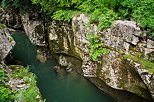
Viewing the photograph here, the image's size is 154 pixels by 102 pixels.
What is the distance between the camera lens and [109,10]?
6566 millimetres

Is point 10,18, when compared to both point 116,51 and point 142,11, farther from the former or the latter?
point 142,11

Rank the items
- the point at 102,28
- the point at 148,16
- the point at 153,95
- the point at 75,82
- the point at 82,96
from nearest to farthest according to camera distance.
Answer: the point at 153,95, the point at 148,16, the point at 102,28, the point at 82,96, the point at 75,82

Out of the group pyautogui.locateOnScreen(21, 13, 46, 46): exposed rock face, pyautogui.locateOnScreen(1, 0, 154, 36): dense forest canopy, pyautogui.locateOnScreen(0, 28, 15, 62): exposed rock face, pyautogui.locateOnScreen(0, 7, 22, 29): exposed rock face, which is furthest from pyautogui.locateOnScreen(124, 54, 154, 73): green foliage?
pyautogui.locateOnScreen(0, 7, 22, 29): exposed rock face

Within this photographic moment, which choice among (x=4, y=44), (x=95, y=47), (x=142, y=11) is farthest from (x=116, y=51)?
(x=4, y=44)

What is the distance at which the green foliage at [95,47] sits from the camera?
21.1 ft

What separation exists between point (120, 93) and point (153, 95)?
8.31 ft

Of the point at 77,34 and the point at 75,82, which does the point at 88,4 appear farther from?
the point at 75,82

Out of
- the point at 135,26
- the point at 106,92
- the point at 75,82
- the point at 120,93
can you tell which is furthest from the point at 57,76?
the point at 135,26

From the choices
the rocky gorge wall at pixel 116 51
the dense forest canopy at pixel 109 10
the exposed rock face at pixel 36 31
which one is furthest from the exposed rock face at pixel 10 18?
the rocky gorge wall at pixel 116 51

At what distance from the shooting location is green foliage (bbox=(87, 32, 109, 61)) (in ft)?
21.1

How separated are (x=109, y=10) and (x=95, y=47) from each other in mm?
1919

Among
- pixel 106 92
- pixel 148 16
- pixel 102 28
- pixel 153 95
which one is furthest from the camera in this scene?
pixel 106 92

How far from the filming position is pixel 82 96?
9.37m

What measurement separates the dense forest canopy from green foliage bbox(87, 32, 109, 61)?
594mm
